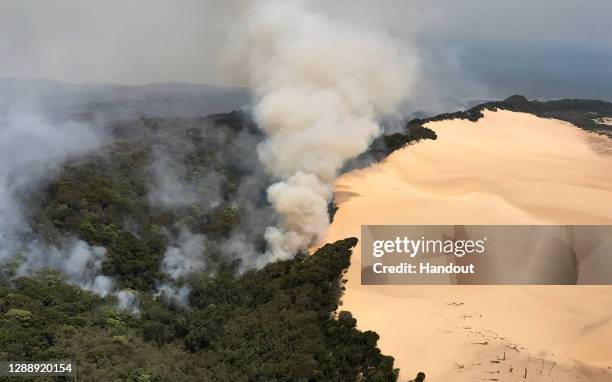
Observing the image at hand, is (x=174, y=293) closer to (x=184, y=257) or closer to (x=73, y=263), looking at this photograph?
(x=184, y=257)

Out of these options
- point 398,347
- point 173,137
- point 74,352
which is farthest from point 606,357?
point 173,137

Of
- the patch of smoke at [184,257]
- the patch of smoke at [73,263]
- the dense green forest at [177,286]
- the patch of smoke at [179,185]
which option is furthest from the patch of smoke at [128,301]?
the patch of smoke at [179,185]

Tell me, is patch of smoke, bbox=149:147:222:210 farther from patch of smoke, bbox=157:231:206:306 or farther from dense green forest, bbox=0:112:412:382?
patch of smoke, bbox=157:231:206:306

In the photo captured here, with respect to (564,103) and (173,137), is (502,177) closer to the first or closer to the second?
(173,137)

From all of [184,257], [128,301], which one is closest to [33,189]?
[184,257]

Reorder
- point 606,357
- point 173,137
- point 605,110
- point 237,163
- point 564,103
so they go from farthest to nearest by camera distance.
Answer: point 564,103
point 605,110
point 173,137
point 237,163
point 606,357

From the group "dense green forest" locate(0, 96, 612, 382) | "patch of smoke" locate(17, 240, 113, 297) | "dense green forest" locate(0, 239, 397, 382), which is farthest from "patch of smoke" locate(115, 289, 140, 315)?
"patch of smoke" locate(17, 240, 113, 297)

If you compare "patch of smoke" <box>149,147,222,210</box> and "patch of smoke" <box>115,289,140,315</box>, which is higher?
"patch of smoke" <box>149,147,222,210</box>
